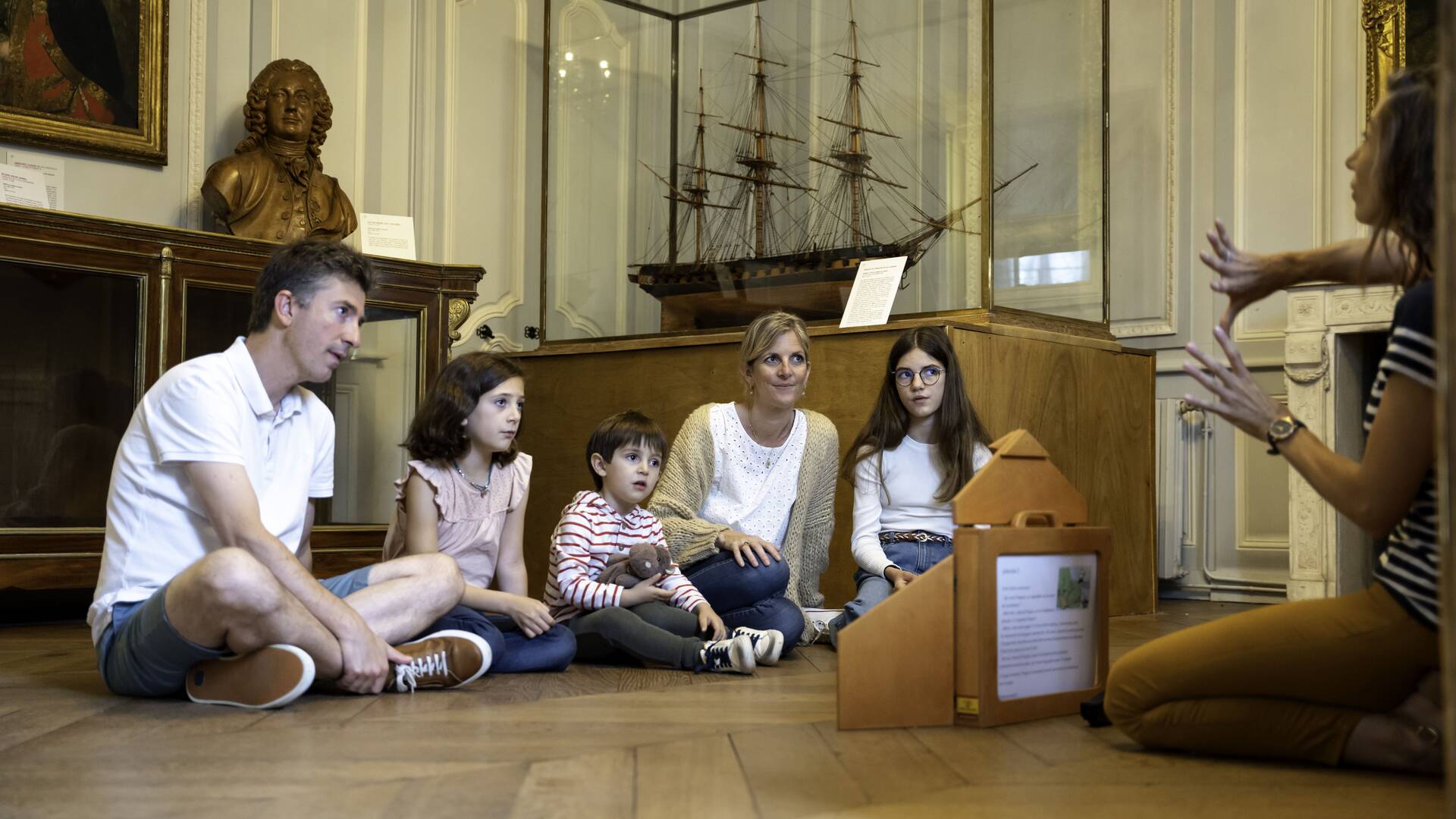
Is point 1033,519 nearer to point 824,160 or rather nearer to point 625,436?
point 625,436

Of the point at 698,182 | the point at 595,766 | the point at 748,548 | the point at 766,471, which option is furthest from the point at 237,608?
the point at 698,182

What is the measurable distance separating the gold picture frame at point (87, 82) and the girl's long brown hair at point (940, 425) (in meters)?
2.76

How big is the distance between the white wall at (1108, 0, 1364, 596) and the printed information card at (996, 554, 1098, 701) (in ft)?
9.30

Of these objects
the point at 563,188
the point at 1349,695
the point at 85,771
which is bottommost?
the point at 85,771

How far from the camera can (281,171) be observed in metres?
4.58

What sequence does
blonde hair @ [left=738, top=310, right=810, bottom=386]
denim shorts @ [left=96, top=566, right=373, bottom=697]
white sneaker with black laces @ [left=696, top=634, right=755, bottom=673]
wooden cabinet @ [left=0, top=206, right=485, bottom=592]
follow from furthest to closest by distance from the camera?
wooden cabinet @ [left=0, top=206, right=485, bottom=592] < blonde hair @ [left=738, top=310, right=810, bottom=386] < white sneaker with black laces @ [left=696, top=634, right=755, bottom=673] < denim shorts @ [left=96, top=566, right=373, bottom=697]

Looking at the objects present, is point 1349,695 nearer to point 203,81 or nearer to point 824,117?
point 824,117

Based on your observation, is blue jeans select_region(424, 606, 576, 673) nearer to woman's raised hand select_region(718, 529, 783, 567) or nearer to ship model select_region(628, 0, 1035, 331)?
woman's raised hand select_region(718, 529, 783, 567)

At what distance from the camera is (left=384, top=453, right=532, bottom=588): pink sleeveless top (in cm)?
305

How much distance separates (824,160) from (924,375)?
3.81ft

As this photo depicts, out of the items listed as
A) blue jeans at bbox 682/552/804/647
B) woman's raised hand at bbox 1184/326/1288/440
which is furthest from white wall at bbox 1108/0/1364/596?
woman's raised hand at bbox 1184/326/1288/440

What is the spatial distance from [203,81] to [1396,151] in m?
4.17

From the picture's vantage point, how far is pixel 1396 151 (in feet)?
5.46

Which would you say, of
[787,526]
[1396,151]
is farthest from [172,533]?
[1396,151]
